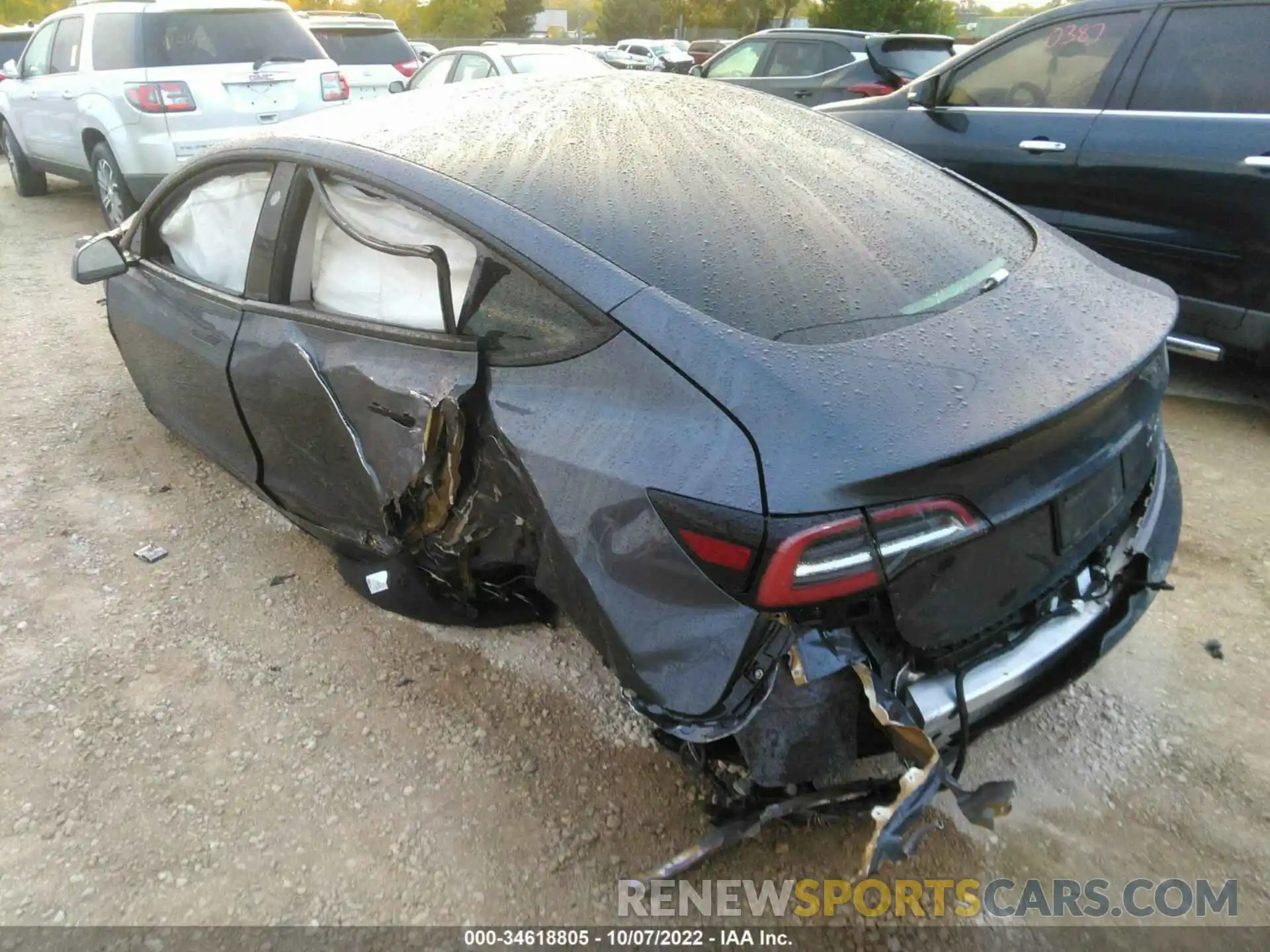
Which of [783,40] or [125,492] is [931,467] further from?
[783,40]

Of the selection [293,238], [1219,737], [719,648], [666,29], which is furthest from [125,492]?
[666,29]

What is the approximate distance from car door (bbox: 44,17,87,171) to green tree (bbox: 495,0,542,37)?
1496 inches

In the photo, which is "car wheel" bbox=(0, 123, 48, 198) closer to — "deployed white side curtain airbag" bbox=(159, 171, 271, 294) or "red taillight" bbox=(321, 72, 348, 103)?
"red taillight" bbox=(321, 72, 348, 103)

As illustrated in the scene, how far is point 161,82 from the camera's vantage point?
636 cm

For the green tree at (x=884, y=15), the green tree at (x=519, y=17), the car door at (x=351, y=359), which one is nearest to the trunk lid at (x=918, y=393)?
the car door at (x=351, y=359)

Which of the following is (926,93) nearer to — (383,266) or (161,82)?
(383,266)

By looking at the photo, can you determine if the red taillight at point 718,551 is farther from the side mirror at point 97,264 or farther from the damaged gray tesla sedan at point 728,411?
the side mirror at point 97,264

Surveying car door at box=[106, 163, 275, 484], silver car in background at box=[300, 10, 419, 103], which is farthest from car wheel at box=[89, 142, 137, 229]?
car door at box=[106, 163, 275, 484]

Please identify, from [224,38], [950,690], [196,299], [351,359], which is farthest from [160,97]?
[950,690]

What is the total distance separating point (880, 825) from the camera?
1.62 m

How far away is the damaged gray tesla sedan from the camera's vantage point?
1.64 meters

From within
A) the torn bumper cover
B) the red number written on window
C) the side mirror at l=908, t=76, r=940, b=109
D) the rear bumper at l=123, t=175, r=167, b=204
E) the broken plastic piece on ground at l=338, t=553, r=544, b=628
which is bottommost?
the broken plastic piece on ground at l=338, t=553, r=544, b=628

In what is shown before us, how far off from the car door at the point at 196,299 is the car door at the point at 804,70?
24.5 feet

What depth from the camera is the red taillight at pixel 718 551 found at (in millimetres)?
1603
